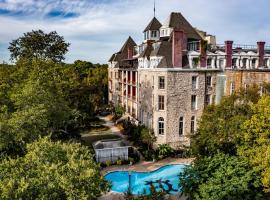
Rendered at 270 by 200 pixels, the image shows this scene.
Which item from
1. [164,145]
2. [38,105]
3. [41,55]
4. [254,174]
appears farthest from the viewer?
[41,55]

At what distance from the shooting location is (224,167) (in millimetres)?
20594

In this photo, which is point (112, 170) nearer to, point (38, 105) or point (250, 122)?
point (38, 105)

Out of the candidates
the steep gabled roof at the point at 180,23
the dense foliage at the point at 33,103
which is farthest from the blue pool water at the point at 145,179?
the steep gabled roof at the point at 180,23

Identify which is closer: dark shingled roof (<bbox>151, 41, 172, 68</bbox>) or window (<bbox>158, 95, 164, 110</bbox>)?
dark shingled roof (<bbox>151, 41, 172, 68</bbox>)

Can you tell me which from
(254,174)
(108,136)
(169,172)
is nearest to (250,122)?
(254,174)

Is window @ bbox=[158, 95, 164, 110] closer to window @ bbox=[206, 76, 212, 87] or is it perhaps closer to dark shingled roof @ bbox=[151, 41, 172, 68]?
dark shingled roof @ bbox=[151, 41, 172, 68]

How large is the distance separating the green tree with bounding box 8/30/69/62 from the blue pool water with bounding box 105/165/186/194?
22459mm

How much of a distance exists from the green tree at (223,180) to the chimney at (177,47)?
1631cm

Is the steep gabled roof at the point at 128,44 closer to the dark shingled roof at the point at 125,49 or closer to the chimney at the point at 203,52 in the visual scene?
the dark shingled roof at the point at 125,49

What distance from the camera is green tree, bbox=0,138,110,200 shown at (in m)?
12.3

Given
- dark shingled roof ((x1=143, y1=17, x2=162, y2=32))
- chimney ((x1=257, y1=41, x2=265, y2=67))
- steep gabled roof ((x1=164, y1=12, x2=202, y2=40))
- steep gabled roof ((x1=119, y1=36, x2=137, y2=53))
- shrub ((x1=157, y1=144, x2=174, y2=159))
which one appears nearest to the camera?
shrub ((x1=157, y1=144, x2=174, y2=159))

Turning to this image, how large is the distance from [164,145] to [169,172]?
5.07 metres

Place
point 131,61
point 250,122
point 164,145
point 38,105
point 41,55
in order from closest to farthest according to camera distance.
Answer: point 250,122, point 38,105, point 164,145, point 41,55, point 131,61

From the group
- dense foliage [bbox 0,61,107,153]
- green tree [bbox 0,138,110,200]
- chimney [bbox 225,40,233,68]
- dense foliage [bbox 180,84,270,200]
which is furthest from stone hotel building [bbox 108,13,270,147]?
green tree [bbox 0,138,110,200]
